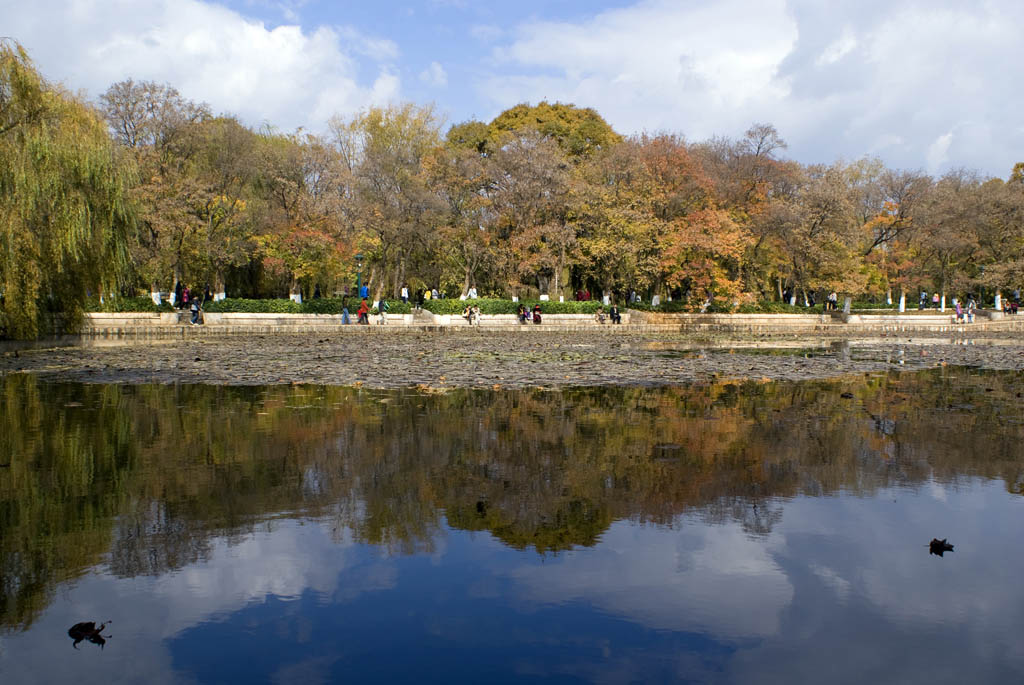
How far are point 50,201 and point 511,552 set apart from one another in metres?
21.9

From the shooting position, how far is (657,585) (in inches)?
209

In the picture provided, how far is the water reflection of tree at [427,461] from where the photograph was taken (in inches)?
252

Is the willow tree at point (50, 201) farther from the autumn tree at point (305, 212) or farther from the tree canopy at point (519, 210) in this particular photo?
the autumn tree at point (305, 212)

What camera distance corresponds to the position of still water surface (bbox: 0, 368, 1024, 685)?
4383 millimetres

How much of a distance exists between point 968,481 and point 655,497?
3278 millimetres

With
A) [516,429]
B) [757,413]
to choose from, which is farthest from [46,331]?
[757,413]

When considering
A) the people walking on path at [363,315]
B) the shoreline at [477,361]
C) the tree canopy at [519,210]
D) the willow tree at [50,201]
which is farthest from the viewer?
the tree canopy at [519,210]

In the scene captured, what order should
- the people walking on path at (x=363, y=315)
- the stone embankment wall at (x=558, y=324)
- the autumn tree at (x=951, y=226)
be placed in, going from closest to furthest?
1. the stone embankment wall at (x=558, y=324)
2. the people walking on path at (x=363, y=315)
3. the autumn tree at (x=951, y=226)

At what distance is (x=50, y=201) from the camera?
22.8 meters

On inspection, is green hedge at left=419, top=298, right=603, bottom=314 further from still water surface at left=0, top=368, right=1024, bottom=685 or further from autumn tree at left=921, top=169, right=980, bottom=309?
still water surface at left=0, top=368, right=1024, bottom=685

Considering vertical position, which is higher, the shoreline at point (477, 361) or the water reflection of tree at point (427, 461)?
the shoreline at point (477, 361)

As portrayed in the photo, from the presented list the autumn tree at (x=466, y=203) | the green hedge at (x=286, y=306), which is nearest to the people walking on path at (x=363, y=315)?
the green hedge at (x=286, y=306)

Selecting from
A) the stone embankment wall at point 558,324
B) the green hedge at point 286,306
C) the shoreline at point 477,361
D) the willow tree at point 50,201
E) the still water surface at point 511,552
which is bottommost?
the still water surface at point 511,552

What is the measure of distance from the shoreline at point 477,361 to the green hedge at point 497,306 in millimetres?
12834
